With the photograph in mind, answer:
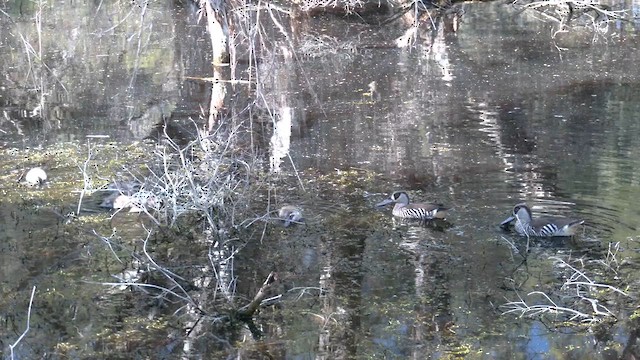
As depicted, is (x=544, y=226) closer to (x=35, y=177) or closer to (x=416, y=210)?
(x=416, y=210)

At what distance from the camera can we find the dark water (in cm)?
705

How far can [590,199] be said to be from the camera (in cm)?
991

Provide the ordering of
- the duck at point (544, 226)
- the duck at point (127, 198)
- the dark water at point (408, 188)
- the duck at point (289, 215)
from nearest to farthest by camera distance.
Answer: the dark water at point (408, 188), the duck at point (544, 226), the duck at point (127, 198), the duck at point (289, 215)

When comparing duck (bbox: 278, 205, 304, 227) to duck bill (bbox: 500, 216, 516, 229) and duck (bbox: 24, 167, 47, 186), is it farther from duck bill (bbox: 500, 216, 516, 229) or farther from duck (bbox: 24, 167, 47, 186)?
duck (bbox: 24, 167, 47, 186)

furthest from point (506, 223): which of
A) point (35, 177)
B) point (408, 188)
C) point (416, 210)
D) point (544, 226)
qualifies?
point (35, 177)

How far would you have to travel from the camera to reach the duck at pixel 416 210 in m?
9.24

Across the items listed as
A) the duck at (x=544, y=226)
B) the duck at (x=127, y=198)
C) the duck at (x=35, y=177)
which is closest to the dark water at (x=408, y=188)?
the duck at (x=544, y=226)

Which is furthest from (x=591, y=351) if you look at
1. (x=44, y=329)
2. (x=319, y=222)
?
(x=44, y=329)

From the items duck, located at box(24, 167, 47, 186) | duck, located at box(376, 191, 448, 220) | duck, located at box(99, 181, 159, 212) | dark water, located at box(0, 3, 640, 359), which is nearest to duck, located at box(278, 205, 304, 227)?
dark water, located at box(0, 3, 640, 359)

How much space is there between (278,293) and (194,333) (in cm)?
94

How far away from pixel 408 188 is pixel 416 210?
48.3 inches

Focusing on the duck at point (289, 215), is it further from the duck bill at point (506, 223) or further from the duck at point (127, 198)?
the duck bill at point (506, 223)

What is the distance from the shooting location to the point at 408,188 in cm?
1046

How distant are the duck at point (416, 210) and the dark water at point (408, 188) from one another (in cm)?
13
